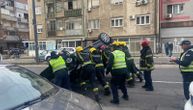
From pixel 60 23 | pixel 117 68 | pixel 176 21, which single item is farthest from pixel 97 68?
pixel 60 23

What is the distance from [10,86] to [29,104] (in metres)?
0.60

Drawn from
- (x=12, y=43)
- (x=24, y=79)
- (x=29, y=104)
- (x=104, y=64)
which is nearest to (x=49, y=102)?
(x=29, y=104)

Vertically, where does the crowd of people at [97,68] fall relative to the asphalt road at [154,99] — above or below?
above

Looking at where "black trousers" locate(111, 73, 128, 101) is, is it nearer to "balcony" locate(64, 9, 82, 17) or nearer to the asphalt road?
the asphalt road

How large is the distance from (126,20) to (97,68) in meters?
23.9

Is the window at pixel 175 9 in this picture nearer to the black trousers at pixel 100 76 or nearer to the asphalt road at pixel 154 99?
the asphalt road at pixel 154 99

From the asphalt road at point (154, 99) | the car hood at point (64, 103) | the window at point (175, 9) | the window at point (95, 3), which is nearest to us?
the car hood at point (64, 103)

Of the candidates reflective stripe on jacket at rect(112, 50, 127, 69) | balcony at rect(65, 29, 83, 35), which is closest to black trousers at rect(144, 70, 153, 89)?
reflective stripe on jacket at rect(112, 50, 127, 69)

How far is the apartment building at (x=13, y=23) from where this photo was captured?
1928 inches

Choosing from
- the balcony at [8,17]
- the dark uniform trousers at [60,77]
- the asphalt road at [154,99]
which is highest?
the balcony at [8,17]

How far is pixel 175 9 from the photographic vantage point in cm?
2953

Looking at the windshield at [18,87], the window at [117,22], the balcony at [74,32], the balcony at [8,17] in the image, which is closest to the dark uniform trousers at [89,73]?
the windshield at [18,87]

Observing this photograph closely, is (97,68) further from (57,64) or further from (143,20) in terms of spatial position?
(143,20)

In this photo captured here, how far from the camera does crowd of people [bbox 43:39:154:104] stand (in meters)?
6.47
